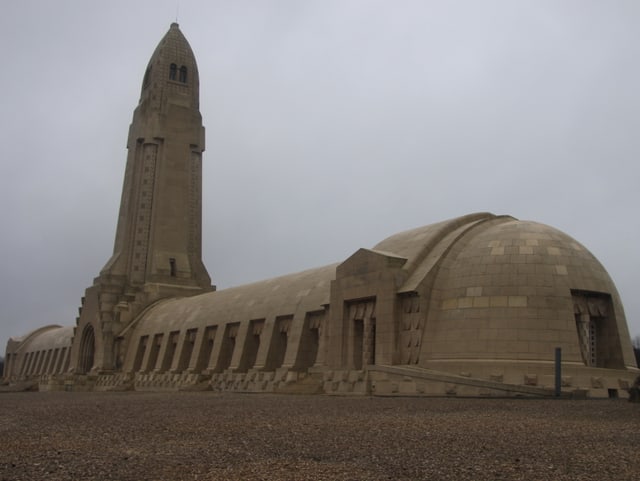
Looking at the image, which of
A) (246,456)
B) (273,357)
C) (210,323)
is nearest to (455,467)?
(246,456)

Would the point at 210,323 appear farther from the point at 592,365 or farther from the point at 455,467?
the point at 455,467

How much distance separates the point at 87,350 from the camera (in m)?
56.6

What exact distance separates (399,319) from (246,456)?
59.0 feet

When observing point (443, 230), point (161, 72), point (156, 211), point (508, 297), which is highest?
point (161, 72)

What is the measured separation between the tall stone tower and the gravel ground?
127 ft

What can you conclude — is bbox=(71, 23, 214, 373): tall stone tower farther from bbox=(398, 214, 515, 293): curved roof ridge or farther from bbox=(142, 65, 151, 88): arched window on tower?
bbox=(398, 214, 515, 293): curved roof ridge

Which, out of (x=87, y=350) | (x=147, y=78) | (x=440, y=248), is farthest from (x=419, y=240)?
(x=147, y=78)

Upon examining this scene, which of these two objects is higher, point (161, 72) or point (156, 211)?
point (161, 72)

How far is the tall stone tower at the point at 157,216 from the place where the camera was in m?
54.7

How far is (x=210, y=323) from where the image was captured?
142ft

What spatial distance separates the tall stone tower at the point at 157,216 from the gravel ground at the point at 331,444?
38622mm

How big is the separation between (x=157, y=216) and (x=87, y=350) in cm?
1174

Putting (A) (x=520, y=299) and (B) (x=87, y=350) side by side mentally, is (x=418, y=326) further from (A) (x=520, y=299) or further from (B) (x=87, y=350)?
(B) (x=87, y=350)

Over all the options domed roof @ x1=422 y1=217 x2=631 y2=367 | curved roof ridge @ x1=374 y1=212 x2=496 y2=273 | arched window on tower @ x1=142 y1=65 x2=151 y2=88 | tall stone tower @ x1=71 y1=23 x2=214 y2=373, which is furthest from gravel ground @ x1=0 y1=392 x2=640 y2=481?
arched window on tower @ x1=142 y1=65 x2=151 y2=88
